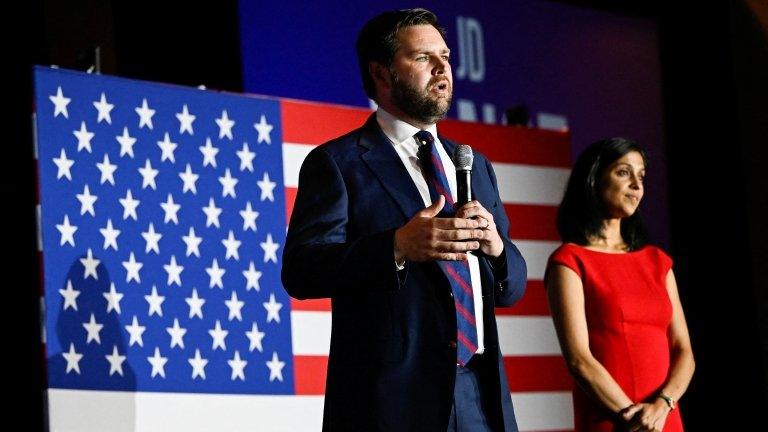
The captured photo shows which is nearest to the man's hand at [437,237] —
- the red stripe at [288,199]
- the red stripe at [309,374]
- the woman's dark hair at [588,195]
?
the woman's dark hair at [588,195]

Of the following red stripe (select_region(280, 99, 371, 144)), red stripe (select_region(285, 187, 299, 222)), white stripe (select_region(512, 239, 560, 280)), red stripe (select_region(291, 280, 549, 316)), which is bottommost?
red stripe (select_region(291, 280, 549, 316))

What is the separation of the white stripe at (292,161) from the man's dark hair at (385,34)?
1.43 m

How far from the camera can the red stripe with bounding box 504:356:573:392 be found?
15.1ft

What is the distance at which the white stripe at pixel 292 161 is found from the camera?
4.17m

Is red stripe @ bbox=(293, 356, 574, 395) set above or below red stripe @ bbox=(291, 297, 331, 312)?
below

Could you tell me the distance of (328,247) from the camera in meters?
2.38

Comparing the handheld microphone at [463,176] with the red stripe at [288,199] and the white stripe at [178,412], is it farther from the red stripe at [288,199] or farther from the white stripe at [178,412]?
the red stripe at [288,199]

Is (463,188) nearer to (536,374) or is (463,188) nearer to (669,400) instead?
(669,400)

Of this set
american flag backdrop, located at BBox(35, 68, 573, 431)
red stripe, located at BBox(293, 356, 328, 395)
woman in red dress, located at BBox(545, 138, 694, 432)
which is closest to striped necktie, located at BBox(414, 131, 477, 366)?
woman in red dress, located at BBox(545, 138, 694, 432)

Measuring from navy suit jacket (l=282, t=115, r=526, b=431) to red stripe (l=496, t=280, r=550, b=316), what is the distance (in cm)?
215

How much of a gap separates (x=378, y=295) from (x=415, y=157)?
1.14ft

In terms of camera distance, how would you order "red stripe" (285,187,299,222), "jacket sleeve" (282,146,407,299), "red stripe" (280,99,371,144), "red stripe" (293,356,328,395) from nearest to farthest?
"jacket sleeve" (282,146,407,299)
"red stripe" (293,356,328,395)
"red stripe" (285,187,299,222)
"red stripe" (280,99,371,144)

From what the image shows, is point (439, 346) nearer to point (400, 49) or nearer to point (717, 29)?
point (400, 49)

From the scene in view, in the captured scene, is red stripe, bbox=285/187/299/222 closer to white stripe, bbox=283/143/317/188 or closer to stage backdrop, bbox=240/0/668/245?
white stripe, bbox=283/143/317/188
